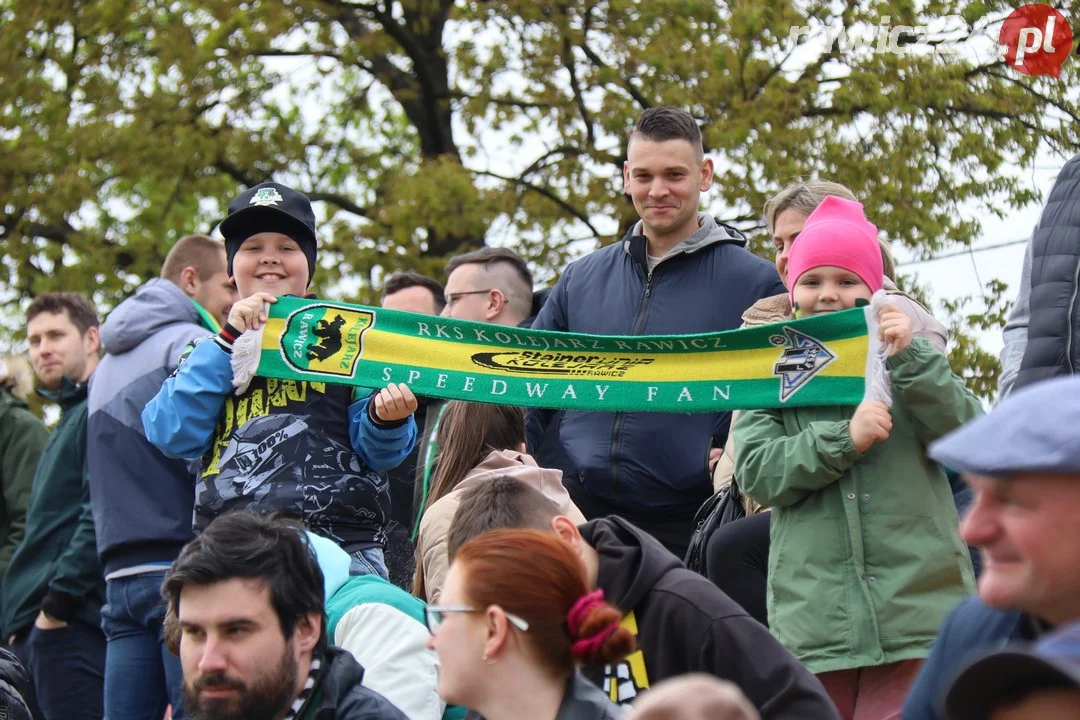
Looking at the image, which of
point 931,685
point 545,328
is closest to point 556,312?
point 545,328

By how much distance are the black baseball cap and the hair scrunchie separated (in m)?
2.52

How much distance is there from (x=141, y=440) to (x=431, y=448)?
1.43 m

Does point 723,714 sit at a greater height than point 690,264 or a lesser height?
lesser

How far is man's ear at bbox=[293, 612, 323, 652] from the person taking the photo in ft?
13.8

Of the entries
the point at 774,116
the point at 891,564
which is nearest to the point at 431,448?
the point at 891,564

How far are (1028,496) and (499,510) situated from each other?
205 cm

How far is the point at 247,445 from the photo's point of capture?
17.2 feet

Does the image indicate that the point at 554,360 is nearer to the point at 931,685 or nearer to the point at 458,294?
the point at 458,294

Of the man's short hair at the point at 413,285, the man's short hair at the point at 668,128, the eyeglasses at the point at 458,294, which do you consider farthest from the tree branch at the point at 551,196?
the man's short hair at the point at 668,128

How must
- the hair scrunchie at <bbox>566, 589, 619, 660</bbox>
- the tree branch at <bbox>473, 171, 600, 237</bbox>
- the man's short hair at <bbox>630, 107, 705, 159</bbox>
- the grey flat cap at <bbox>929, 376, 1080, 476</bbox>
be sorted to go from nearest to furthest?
1. the grey flat cap at <bbox>929, 376, 1080, 476</bbox>
2. the hair scrunchie at <bbox>566, 589, 619, 660</bbox>
3. the man's short hair at <bbox>630, 107, 705, 159</bbox>
4. the tree branch at <bbox>473, 171, 600, 237</bbox>

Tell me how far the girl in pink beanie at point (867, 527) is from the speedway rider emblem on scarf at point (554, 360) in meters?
0.27

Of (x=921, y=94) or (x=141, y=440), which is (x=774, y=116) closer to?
(x=921, y=94)

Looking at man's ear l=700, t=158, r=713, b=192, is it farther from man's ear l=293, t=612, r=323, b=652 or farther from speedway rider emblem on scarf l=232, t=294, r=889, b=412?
man's ear l=293, t=612, r=323, b=652

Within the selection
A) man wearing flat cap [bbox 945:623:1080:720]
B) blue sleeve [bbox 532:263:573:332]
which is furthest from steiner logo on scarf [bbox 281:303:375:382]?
man wearing flat cap [bbox 945:623:1080:720]
